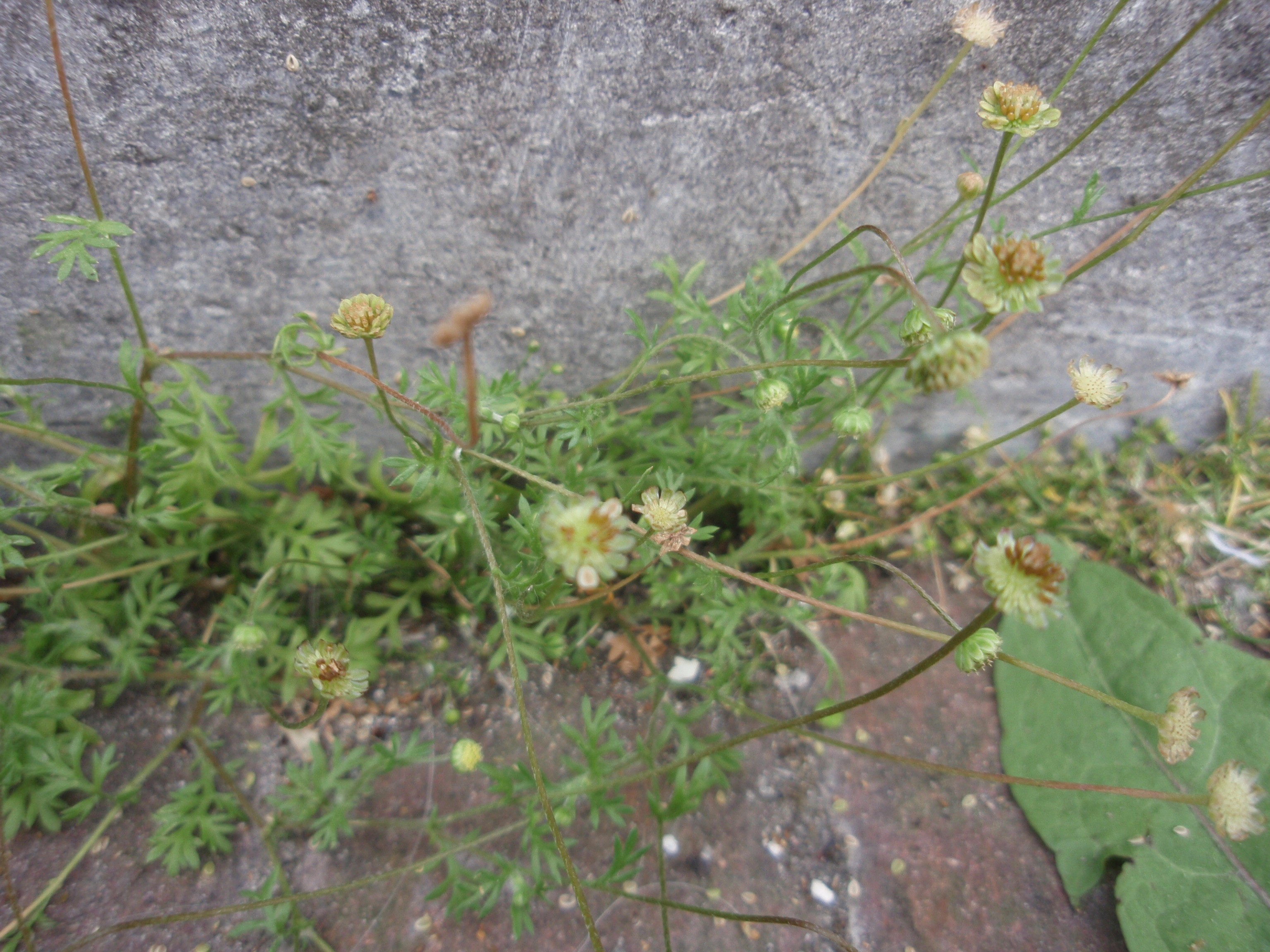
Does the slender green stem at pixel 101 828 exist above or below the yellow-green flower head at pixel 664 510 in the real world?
below

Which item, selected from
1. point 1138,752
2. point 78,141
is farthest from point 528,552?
point 1138,752

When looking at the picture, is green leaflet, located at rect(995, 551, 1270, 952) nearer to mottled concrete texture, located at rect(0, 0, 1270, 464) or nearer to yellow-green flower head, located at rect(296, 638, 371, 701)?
mottled concrete texture, located at rect(0, 0, 1270, 464)

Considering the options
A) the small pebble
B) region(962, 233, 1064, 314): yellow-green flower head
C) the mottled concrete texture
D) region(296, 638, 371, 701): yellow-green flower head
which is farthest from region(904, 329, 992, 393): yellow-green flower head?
the small pebble

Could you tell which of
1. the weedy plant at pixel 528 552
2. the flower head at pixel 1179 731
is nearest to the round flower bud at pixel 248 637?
the weedy plant at pixel 528 552

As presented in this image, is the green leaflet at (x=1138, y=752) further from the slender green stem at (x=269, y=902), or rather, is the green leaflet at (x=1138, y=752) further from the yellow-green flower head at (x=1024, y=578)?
the slender green stem at (x=269, y=902)

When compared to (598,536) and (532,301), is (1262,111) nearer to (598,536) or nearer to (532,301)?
(598,536)
